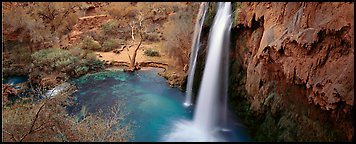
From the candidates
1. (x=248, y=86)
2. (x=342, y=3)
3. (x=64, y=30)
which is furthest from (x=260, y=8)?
(x=64, y=30)

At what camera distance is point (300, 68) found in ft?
27.4

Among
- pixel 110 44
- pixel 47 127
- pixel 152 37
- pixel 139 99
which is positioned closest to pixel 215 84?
pixel 139 99

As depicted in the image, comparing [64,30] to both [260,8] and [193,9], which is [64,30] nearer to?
[193,9]

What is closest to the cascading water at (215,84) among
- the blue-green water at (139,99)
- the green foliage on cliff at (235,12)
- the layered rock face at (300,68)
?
the green foliage on cliff at (235,12)

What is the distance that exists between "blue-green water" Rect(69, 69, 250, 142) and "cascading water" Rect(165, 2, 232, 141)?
1.83 feet

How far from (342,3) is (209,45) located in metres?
6.18

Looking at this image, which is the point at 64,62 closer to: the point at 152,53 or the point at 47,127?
the point at 152,53

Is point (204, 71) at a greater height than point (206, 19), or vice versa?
point (206, 19)

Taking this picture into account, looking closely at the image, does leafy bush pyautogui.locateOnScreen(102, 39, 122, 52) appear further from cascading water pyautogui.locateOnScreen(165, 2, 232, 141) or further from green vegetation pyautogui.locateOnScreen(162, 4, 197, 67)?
cascading water pyautogui.locateOnScreen(165, 2, 232, 141)

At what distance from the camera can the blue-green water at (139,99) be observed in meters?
11.5

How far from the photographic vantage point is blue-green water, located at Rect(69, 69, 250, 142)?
37.6 ft

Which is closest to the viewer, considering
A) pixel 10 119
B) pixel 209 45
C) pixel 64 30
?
pixel 10 119

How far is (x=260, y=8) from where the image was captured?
1033 centimetres

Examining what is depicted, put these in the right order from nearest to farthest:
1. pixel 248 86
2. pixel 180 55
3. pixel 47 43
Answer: pixel 248 86
pixel 180 55
pixel 47 43
